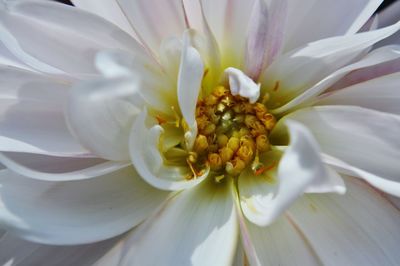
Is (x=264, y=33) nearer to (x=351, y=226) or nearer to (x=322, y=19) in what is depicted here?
(x=322, y=19)

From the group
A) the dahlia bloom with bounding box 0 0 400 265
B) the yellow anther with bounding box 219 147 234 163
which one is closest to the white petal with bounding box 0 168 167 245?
the dahlia bloom with bounding box 0 0 400 265

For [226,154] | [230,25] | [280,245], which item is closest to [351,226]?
[280,245]

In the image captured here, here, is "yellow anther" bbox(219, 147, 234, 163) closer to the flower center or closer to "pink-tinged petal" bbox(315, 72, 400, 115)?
the flower center

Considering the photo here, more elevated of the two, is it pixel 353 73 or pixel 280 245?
pixel 353 73

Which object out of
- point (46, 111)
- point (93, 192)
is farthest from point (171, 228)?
point (46, 111)

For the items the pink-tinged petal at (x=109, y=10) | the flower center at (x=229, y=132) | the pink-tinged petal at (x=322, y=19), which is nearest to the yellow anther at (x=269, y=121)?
the flower center at (x=229, y=132)

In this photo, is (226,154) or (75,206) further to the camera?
(226,154)

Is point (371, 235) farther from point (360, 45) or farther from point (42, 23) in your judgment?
point (42, 23)
